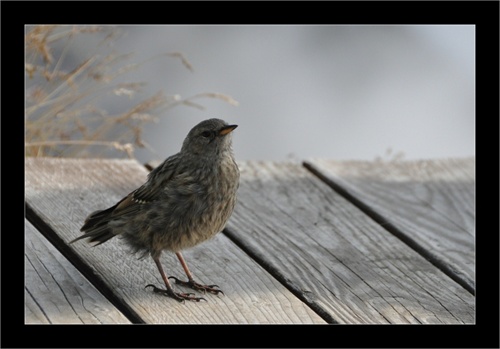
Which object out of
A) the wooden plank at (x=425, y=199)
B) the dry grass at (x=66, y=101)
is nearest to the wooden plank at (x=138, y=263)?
the dry grass at (x=66, y=101)

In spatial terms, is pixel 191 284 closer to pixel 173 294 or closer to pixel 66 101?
pixel 173 294

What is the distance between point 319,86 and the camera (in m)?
8.73

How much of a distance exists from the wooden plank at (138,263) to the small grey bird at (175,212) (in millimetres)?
95

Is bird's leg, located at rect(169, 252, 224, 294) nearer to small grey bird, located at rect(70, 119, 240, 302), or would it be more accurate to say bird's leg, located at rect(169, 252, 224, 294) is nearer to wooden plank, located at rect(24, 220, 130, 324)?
small grey bird, located at rect(70, 119, 240, 302)

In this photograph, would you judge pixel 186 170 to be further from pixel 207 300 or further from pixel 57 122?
pixel 57 122

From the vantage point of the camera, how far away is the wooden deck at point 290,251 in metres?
3.57

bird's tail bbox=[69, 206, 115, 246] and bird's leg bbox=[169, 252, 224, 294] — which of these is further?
bird's tail bbox=[69, 206, 115, 246]

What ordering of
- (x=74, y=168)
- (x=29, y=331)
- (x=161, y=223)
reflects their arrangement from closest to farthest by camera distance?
(x=29, y=331), (x=161, y=223), (x=74, y=168)

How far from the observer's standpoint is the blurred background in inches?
317

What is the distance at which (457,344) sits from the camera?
3.44 meters

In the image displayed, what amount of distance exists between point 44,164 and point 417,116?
4.65 metres

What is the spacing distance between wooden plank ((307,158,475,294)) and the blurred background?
2592mm

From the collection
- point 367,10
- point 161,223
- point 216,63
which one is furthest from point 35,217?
point 216,63

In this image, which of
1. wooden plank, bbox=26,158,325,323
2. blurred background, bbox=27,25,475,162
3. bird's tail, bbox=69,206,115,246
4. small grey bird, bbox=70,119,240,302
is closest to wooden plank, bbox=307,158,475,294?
wooden plank, bbox=26,158,325,323
